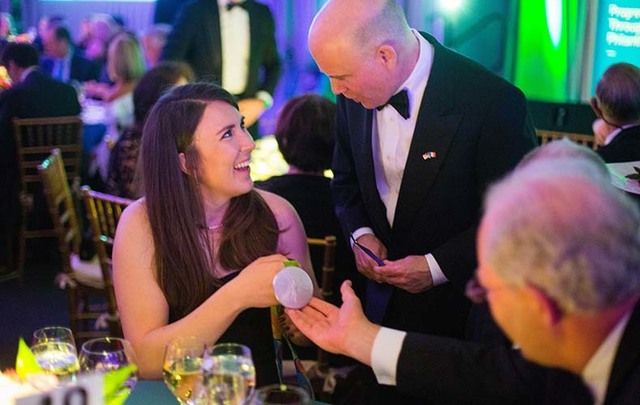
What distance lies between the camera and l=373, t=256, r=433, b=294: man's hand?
2.57 meters

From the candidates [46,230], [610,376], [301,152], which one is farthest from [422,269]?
[46,230]

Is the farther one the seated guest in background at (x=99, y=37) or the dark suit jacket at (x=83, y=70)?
the seated guest in background at (x=99, y=37)

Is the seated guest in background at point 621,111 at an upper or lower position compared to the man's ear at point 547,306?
lower

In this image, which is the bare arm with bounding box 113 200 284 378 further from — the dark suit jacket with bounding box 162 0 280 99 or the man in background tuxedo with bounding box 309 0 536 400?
the dark suit jacket with bounding box 162 0 280 99

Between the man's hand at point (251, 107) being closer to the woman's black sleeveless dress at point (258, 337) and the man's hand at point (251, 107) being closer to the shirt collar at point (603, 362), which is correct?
the woman's black sleeveless dress at point (258, 337)

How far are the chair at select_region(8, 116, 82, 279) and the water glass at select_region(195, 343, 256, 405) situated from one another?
4.08 meters

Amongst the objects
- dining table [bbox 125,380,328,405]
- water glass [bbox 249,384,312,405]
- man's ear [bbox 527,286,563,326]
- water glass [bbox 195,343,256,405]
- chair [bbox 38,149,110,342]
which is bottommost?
chair [bbox 38,149,110,342]

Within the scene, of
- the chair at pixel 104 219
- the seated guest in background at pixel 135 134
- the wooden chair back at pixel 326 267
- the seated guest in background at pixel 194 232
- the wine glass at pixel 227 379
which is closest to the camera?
the wine glass at pixel 227 379

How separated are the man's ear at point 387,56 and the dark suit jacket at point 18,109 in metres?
3.71

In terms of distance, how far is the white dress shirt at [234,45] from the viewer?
200 inches

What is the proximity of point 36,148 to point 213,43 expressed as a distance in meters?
1.33

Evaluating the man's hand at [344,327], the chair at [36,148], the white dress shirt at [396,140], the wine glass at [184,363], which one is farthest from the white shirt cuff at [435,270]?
the chair at [36,148]

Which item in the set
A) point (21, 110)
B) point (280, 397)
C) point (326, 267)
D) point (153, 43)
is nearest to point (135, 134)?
point (326, 267)

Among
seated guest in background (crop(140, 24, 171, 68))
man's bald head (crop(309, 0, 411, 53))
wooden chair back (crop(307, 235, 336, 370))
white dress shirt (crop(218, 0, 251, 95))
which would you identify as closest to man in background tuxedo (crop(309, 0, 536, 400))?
man's bald head (crop(309, 0, 411, 53))
